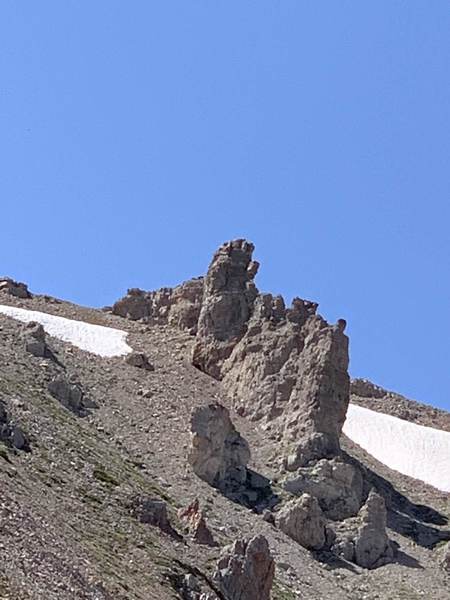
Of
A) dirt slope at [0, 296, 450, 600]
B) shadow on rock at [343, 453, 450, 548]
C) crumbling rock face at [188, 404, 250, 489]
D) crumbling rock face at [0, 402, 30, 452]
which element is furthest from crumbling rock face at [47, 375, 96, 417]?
shadow on rock at [343, 453, 450, 548]

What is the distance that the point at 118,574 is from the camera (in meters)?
32.3

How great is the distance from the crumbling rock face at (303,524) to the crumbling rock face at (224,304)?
53.0 ft

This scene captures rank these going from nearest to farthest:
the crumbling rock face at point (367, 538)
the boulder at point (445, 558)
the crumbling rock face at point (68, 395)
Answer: the crumbling rock face at point (367, 538), the boulder at point (445, 558), the crumbling rock face at point (68, 395)

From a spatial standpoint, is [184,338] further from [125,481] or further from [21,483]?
[21,483]

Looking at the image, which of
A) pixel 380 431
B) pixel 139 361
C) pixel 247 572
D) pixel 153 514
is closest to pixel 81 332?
pixel 139 361

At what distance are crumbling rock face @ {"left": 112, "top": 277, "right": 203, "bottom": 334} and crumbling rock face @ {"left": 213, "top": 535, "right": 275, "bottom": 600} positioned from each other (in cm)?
3307

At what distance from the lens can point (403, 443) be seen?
68375 millimetres

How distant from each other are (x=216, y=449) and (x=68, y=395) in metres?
5.59

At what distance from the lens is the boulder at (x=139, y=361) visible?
61.0 metres

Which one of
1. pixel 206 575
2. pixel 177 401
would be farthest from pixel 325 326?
pixel 206 575

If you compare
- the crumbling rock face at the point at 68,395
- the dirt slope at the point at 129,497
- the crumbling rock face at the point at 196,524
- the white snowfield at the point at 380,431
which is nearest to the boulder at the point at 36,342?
the dirt slope at the point at 129,497

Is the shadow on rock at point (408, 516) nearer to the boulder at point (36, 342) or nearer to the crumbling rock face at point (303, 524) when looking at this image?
the crumbling rock face at point (303, 524)

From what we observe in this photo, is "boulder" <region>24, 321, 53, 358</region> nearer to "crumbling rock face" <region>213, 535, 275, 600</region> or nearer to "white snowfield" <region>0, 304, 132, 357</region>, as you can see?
"white snowfield" <region>0, 304, 132, 357</region>

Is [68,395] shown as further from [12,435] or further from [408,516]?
[408,516]
